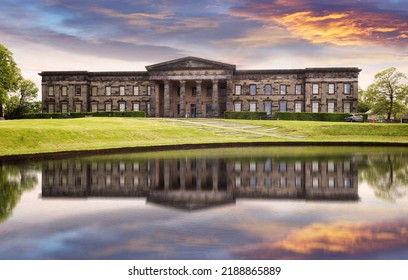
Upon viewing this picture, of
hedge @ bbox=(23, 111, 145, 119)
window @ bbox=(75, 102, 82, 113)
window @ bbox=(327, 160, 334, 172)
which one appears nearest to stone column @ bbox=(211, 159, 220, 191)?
window @ bbox=(327, 160, 334, 172)

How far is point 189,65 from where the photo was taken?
68.4 m

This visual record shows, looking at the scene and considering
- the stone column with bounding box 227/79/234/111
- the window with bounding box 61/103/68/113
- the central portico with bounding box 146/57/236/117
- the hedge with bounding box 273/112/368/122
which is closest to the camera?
the hedge with bounding box 273/112/368/122

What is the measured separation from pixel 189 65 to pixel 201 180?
179 ft

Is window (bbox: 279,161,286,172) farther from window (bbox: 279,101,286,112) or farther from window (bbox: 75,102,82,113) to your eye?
window (bbox: 75,102,82,113)

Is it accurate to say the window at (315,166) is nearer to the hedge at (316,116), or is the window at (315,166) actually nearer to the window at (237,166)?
the window at (237,166)

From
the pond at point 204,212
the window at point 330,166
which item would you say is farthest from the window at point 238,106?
the pond at point 204,212

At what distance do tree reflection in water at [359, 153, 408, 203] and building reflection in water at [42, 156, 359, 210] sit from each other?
63 cm

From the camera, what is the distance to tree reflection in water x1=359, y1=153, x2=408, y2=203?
44.5 feet

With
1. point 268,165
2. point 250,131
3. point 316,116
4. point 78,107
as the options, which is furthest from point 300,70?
point 268,165

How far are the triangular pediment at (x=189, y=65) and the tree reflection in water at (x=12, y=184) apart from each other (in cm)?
4963

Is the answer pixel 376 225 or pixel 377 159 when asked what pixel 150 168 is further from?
pixel 377 159

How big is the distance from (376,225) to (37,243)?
26.8 ft

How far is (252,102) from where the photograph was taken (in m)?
71.5

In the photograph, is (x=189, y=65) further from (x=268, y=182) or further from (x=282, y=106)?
(x=268, y=182)
